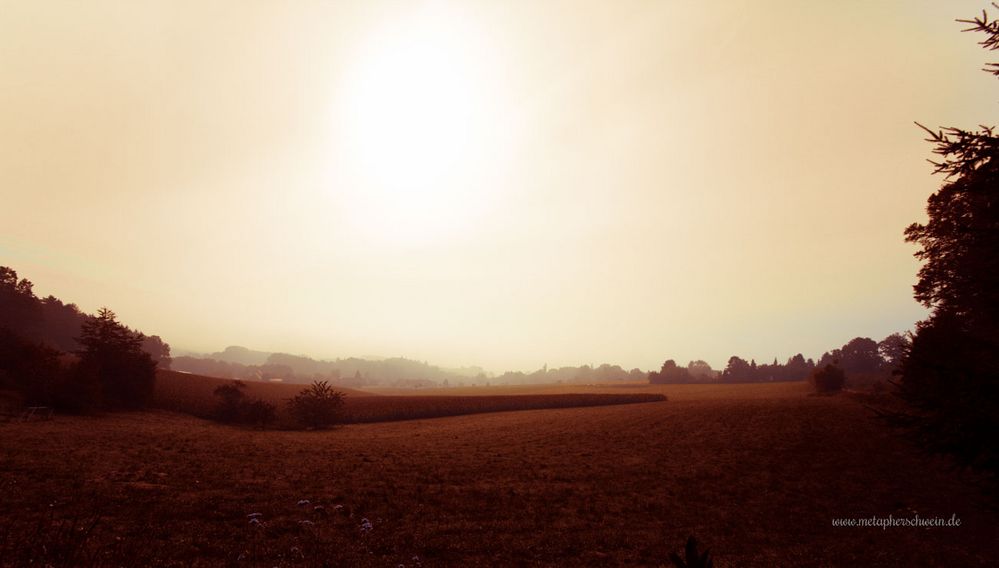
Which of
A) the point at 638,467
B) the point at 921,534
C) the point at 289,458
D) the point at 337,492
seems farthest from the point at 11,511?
the point at 921,534

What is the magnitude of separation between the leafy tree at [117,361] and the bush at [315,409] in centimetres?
1561

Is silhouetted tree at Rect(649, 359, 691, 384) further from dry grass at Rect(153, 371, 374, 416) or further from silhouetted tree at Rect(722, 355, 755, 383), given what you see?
dry grass at Rect(153, 371, 374, 416)

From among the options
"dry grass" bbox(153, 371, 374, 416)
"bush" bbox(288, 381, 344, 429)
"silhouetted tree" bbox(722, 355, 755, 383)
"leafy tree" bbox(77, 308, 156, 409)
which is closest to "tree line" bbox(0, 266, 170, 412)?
"leafy tree" bbox(77, 308, 156, 409)

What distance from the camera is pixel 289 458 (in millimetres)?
27125

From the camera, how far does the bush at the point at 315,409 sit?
168 ft

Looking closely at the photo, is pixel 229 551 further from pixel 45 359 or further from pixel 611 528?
pixel 45 359

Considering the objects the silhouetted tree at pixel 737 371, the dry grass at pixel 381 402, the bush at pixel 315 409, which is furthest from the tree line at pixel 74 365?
the silhouetted tree at pixel 737 371

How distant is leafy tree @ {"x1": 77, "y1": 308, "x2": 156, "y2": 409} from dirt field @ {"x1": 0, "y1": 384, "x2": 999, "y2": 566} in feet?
32.8

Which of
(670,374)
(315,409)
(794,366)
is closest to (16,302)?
(315,409)

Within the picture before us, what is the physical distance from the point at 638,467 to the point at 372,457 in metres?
18.7

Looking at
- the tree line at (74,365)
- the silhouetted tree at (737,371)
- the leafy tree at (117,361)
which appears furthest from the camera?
the silhouetted tree at (737,371)

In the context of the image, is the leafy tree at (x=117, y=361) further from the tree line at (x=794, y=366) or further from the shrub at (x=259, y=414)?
the tree line at (x=794, y=366)

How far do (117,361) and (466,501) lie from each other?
46.4m

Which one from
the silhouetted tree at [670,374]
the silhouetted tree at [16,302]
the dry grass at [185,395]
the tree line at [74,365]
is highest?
the silhouetted tree at [16,302]
